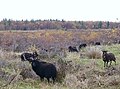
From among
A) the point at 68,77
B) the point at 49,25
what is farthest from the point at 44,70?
the point at 49,25

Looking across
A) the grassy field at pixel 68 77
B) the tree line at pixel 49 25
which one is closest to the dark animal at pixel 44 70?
the grassy field at pixel 68 77

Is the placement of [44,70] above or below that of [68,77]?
above

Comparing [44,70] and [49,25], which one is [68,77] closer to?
[44,70]

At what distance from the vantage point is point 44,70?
58.6 feet

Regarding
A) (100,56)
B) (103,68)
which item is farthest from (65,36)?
(103,68)

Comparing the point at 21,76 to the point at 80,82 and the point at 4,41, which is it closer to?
the point at 80,82

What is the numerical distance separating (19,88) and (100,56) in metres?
11.9

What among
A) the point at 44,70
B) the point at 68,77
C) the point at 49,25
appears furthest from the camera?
the point at 49,25

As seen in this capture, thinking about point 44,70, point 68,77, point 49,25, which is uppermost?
point 44,70

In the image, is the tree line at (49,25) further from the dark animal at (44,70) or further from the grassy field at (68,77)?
the dark animal at (44,70)

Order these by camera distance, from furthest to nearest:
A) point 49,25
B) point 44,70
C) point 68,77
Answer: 1. point 49,25
2. point 44,70
3. point 68,77

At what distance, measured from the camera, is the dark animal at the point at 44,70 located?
17469mm

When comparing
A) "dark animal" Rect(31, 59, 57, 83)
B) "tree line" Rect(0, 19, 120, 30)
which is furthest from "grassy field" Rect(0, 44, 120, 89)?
"tree line" Rect(0, 19, 120, 30)

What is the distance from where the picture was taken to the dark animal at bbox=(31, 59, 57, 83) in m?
17.5
